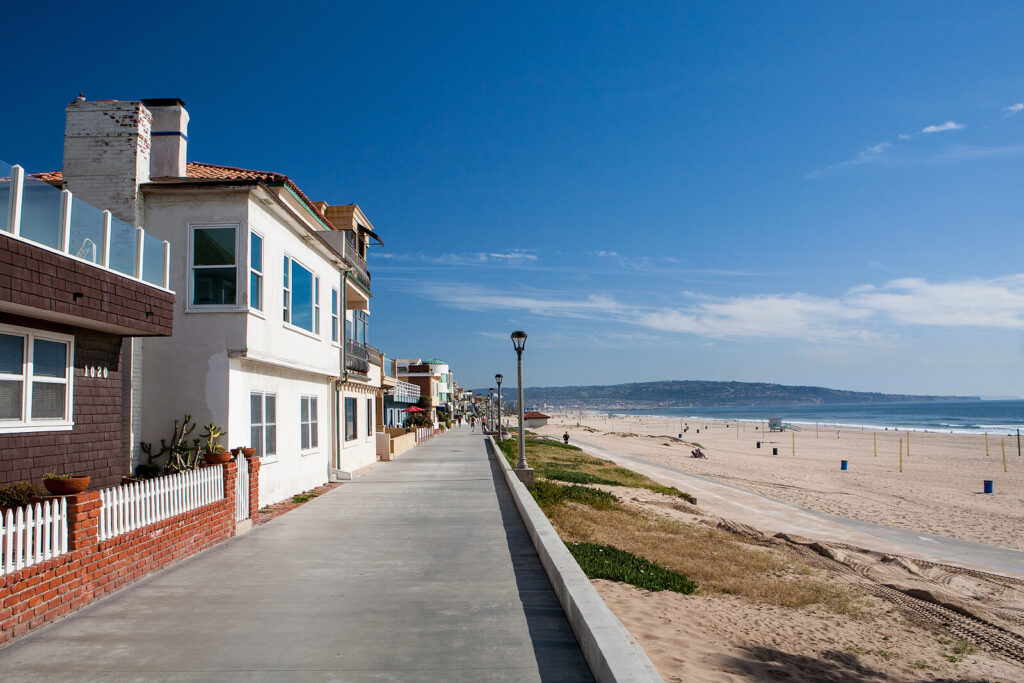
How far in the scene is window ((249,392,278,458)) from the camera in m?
12.5

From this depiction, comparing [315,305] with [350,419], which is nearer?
[315,305]

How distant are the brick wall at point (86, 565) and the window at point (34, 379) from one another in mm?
1886

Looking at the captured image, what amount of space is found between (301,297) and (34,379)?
23.7 ft

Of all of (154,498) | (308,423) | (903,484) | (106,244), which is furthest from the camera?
(903,484)

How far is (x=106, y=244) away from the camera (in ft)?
29.1

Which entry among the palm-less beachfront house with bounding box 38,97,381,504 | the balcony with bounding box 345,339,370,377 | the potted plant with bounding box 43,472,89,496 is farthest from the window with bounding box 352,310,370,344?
the potted plant with bounding box 43,472,89,496

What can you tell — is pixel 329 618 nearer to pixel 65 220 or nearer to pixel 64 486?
pixel 64 486

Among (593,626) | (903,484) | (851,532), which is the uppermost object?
(593,626)

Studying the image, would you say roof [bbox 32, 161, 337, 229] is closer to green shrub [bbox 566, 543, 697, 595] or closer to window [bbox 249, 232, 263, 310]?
window [bbox 249, 232, 263, 310]

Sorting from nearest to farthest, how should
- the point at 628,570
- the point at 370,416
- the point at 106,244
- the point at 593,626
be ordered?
the point at 593,626, the point at 106,244, the point at 628,570, the point at 370,416

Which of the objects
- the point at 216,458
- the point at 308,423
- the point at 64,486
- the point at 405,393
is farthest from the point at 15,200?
the point at 405,393

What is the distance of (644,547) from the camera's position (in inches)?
450

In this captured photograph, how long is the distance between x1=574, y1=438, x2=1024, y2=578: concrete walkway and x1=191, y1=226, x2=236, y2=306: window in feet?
44.1

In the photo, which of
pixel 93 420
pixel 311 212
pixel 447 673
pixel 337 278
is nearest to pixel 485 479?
pixel 337 278
